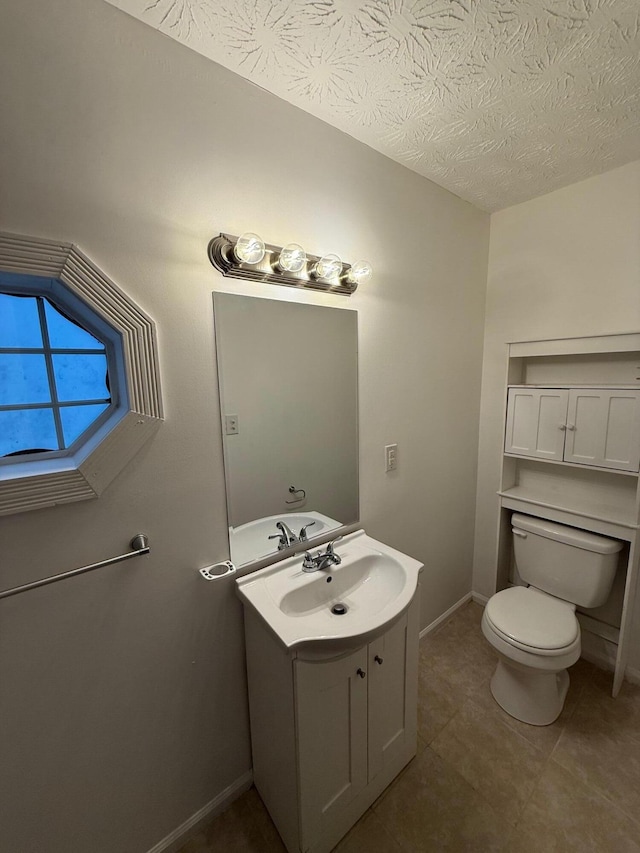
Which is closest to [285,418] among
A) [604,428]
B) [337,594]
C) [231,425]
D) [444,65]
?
[231,425]

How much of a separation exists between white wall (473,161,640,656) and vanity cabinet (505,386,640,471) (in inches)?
7.4

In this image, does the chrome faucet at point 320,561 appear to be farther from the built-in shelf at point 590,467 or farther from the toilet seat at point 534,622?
the built-in shelf at point 590,467

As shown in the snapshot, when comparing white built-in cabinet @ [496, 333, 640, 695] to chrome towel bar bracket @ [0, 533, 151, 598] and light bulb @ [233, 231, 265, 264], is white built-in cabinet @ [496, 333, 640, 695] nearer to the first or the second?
light bulb @ [233, 231, 265, 264]

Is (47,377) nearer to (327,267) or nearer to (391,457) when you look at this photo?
(327,267)

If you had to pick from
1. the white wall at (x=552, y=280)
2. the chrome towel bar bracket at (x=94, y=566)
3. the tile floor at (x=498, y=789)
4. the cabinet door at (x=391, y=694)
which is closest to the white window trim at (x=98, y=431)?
the chrome towel bar bracket at (x=94, y=566)

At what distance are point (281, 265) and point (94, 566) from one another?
41.5 inches

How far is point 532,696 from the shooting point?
1.55 metres

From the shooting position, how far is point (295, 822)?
1050 millimetres

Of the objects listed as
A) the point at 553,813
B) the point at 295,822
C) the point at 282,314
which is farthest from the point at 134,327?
the point at 553,813

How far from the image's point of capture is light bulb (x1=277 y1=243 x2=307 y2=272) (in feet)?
3.65

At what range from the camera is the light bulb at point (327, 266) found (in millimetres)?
1231

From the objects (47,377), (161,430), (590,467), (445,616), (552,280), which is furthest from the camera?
(445,616)

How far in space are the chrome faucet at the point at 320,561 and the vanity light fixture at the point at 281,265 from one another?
1.01 metres

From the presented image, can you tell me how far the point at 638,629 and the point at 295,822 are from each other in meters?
1.82
